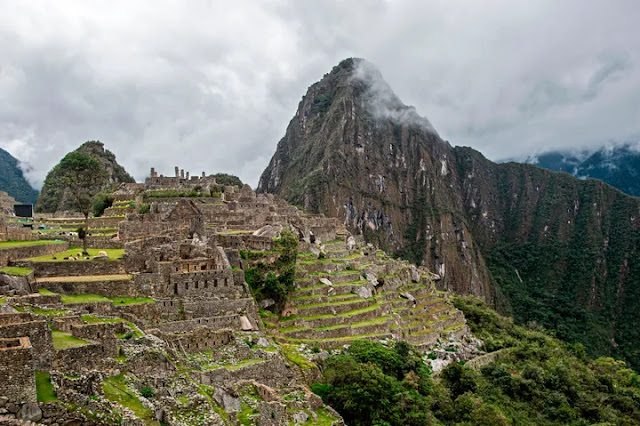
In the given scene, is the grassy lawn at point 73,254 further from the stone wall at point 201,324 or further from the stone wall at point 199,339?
the stone wall at point 199,339

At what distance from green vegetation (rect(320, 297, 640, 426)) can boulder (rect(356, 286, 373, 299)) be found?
18.8ft

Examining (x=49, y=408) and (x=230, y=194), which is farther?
(x=230, y=194)

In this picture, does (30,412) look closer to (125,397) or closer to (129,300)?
(125,397)

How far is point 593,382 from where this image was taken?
47281mm

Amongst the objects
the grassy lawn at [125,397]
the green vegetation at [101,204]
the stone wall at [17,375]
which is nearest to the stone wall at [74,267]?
the grassy lawn at [125,397]

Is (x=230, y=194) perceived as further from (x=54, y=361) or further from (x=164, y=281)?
(x=54, y=361)

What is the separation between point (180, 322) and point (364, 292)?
19486 millimetres

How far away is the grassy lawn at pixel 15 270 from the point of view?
66.9 ft

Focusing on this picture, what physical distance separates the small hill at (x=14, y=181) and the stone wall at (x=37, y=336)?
7862 centimetres

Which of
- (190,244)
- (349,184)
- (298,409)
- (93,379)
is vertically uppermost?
(349,184)

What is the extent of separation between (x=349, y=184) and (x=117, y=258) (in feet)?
575

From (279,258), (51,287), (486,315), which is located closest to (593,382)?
(486,315)

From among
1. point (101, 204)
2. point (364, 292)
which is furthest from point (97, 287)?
point (101, 204)

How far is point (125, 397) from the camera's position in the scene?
13133mm
